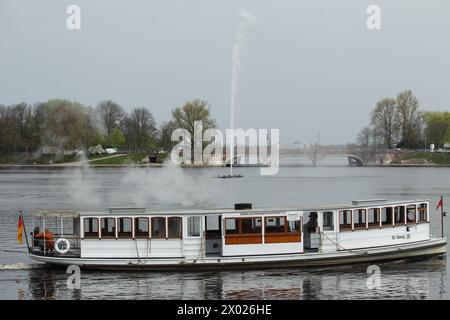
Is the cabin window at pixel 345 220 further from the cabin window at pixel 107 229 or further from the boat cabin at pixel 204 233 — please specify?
the cabin window at pixel 107 229

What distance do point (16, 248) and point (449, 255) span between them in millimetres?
28550

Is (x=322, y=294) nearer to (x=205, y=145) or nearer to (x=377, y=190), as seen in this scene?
(x=377, y=190)

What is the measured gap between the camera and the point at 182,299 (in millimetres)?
33000

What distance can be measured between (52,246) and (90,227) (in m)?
3.00

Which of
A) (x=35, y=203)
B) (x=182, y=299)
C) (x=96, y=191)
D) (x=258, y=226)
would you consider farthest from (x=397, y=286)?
(x=96, y=191)

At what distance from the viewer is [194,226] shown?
123ft

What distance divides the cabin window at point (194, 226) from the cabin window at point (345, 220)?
775 cm

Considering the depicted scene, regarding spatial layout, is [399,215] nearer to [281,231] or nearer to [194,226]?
[281,231]

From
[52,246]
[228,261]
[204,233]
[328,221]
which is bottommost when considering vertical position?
[228,261]

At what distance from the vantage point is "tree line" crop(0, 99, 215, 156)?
546 ft

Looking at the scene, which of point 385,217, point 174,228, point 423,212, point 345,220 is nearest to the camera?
point 174,228

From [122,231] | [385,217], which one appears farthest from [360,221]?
[122,231]

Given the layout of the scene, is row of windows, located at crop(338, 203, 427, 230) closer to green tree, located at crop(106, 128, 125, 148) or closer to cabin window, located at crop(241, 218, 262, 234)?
cabin window, located at crop(241, 218, 262, 234)

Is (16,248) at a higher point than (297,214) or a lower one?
lower
